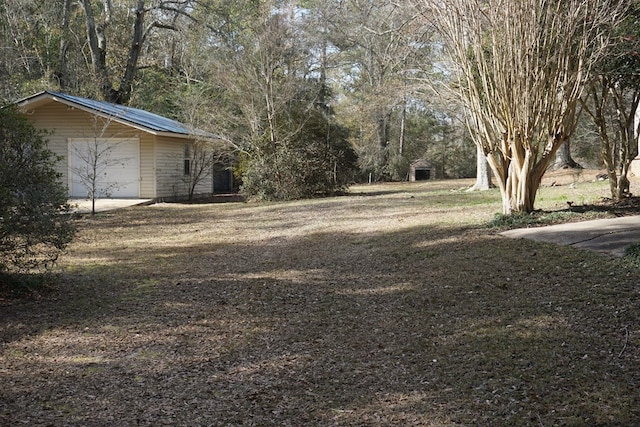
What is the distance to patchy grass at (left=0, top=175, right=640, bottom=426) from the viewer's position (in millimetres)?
4004

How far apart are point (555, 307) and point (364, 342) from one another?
5.91ft

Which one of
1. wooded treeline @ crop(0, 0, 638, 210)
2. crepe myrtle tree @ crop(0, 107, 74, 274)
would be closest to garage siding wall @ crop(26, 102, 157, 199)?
wooded treeline @ crop(0, 0, 638, 210)

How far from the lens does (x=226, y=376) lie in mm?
4707

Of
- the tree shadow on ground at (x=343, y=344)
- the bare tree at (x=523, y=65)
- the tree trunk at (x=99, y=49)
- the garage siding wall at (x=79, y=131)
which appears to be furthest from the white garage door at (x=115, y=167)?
the bare tree at (x=523, y=65)

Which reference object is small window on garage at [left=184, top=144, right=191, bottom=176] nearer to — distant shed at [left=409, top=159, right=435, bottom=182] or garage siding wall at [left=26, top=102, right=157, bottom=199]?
garage siding wall at [left=26, top=102, right=157, bottom=199]

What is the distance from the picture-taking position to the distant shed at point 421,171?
36.9 m

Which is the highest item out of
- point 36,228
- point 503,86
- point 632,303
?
point 503,86

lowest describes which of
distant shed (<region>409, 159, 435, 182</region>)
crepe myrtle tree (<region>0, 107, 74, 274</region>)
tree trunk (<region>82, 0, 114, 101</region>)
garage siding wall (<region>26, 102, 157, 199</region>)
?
crepe myrtle tree (<region>0, 107, 74, 274</region>)

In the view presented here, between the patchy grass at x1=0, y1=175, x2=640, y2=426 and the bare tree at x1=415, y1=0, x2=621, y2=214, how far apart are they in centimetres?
169

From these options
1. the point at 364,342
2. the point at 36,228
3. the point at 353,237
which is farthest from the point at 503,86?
the point at 36,228

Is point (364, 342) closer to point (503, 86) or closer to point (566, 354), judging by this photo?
point (566, 354)

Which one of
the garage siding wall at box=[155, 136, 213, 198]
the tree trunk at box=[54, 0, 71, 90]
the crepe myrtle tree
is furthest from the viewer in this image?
the tree trunk at box=[54, 0, 71, 90]

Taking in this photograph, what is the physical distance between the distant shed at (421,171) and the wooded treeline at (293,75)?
1.78ft

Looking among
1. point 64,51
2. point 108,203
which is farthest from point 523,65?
point 64,51
